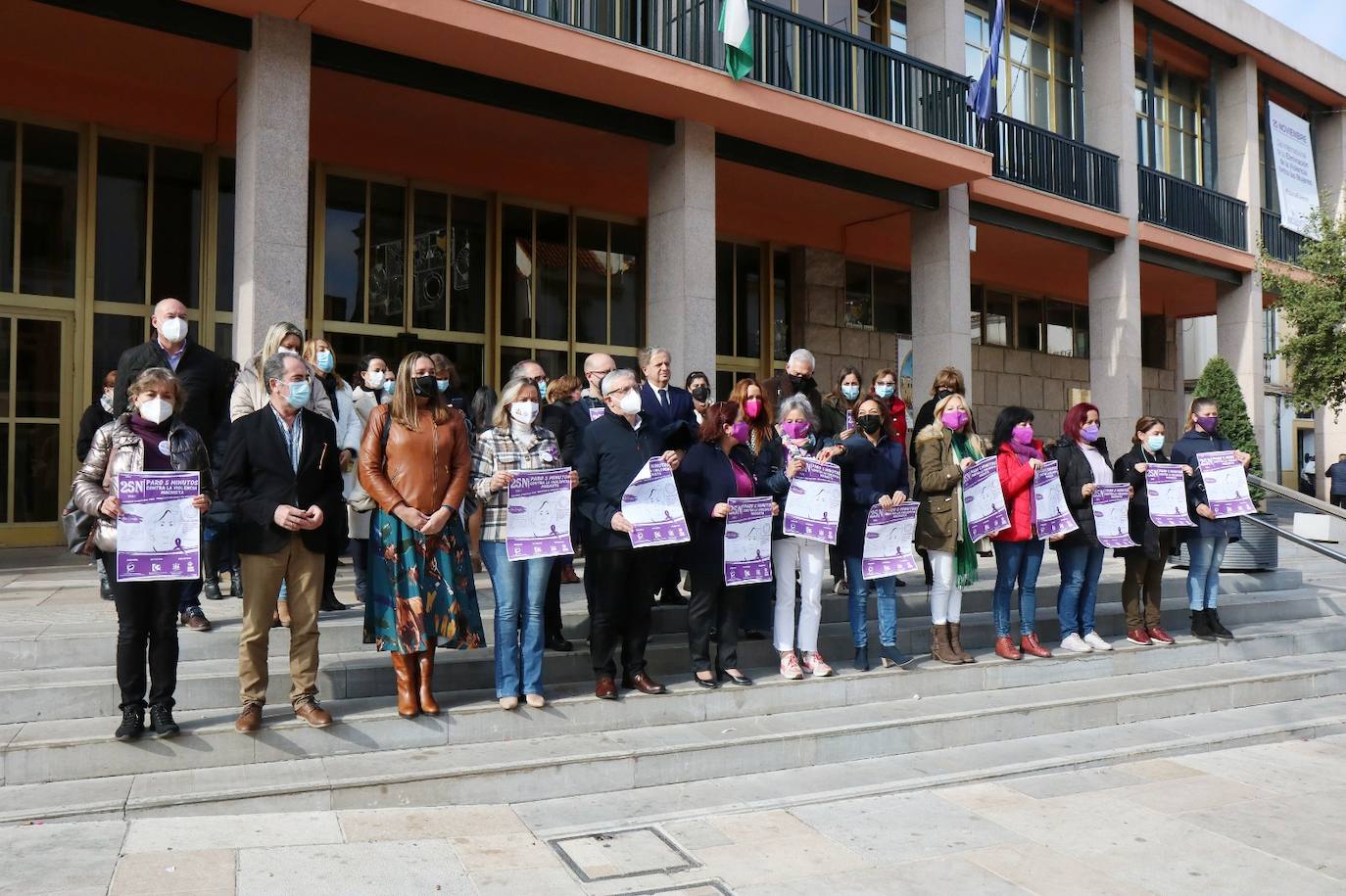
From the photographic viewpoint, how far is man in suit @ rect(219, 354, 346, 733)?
5.68 m

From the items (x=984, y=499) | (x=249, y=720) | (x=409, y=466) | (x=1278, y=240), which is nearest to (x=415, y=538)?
(x=409, y=466)

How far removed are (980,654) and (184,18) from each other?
9.05 metres

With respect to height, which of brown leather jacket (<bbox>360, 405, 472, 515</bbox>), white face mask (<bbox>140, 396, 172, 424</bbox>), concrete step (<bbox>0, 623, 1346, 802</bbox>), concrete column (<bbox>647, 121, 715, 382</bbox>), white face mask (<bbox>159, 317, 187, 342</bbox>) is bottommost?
concrete step (<bbox>0, 623, 1346, 802</bbox>)

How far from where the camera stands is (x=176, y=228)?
12672 mm

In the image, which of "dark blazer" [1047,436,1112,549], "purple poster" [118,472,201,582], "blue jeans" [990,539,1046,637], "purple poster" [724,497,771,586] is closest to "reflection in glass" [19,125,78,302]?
"purple poster" [118,472,201,582]

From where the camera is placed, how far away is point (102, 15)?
9.16 metres

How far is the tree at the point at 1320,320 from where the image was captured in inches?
731

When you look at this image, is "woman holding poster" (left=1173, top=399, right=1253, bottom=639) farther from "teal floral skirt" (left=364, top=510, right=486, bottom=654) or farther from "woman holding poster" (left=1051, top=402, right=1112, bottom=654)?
"teal floral skirt" (left=364, top=510, right=486, bottom=654)

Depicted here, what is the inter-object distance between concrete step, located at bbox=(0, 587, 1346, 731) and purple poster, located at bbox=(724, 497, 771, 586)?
0.81 meters

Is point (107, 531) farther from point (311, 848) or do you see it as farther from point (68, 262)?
point (68, 262)

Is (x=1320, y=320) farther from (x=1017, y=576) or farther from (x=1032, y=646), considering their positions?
(x=1032, y=646)

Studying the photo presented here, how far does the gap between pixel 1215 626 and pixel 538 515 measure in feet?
22.3

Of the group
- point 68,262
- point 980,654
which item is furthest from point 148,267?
point 980,654

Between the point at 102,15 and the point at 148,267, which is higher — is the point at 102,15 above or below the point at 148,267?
above
